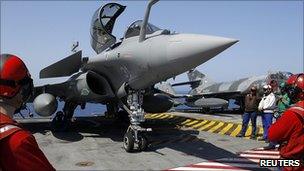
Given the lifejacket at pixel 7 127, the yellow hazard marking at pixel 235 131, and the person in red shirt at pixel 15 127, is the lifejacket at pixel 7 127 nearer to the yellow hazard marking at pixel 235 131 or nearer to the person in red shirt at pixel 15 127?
the person in red shirt at pixel 15 127

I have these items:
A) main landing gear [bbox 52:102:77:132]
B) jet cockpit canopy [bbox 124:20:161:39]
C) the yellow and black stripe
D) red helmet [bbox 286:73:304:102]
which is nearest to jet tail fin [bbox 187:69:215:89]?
the yellow and black stripe

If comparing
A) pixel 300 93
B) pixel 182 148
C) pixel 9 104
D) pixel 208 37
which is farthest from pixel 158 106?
pixel 9 104

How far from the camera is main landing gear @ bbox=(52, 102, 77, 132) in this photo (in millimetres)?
13109

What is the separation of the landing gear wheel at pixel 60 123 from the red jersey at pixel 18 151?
1145 cm

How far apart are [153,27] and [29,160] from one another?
771 cm

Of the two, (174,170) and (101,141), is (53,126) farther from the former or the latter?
(174,170)

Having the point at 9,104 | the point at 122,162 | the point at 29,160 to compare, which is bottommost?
the point at 122,162

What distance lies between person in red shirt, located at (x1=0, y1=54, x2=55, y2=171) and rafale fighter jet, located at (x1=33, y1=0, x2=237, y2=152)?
5316mm

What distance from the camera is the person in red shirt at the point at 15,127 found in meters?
1.79

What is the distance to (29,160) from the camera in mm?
1808

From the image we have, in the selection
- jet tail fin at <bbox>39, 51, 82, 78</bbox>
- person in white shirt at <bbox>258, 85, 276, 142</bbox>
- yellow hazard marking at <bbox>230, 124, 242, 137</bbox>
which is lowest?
yellow hazard marking at <bbox>230, 124, 242, 137</bbox>

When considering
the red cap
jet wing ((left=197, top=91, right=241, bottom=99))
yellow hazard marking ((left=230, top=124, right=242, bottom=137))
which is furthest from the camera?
jet wing ((left=197, top=91, right=241, bottom=99))

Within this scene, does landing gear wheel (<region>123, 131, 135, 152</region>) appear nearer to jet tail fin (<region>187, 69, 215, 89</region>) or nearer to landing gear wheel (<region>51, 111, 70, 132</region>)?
landing gear wheel (<region>51, 111, 70, 132</region>)

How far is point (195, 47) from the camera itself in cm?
718
